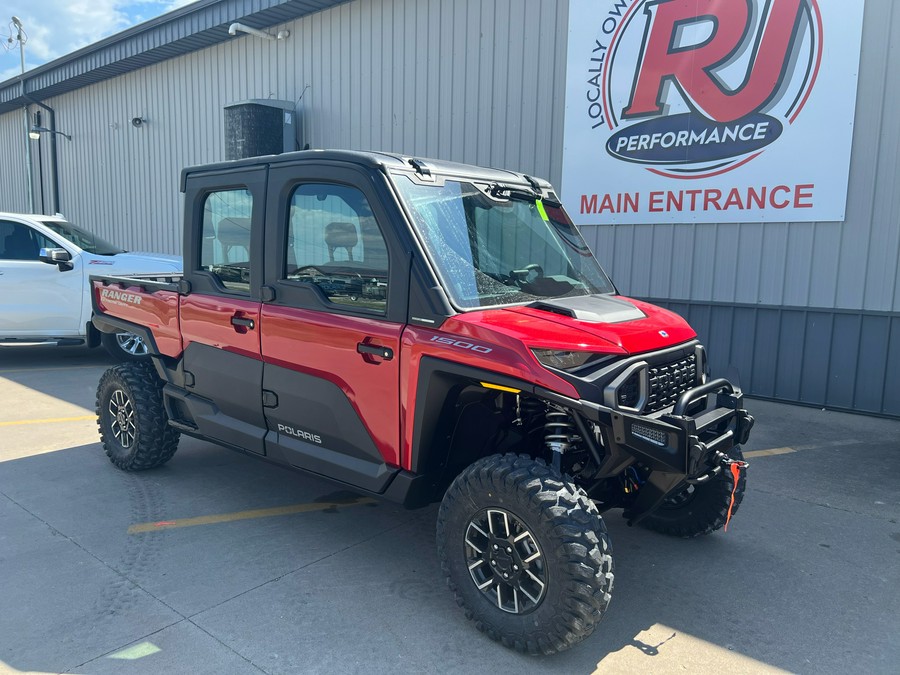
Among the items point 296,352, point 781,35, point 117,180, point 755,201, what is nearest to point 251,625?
point 296,352

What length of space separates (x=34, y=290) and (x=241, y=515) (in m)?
6.40

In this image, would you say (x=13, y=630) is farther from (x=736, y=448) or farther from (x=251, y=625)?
(x=736, y=448)

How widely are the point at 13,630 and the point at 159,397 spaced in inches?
84.5

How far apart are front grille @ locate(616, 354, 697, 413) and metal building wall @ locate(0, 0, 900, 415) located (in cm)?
457

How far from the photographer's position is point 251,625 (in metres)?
3.17

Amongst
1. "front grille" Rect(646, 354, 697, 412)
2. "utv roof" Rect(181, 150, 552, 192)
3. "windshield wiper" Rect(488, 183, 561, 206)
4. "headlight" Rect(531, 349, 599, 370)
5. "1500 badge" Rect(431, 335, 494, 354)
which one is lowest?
"front grille" Rect(646, 354, 697, 412)

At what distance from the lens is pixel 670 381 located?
10.9 ft

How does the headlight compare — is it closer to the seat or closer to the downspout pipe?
the seat

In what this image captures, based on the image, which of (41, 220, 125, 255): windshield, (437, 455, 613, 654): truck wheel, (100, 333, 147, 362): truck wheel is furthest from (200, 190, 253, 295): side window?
(41, 220, 125, 255): windshield

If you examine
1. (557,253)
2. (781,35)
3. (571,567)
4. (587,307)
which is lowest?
(571,567)

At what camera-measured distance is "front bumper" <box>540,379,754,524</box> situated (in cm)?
286

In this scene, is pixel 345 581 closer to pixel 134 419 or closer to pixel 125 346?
pixel 134 419

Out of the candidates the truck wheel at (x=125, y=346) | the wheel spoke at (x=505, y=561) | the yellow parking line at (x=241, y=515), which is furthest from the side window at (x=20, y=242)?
the wheel spoke at (x=505, y=561)

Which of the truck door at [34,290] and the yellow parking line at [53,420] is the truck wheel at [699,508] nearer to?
the yellow parking line at [53,420]
